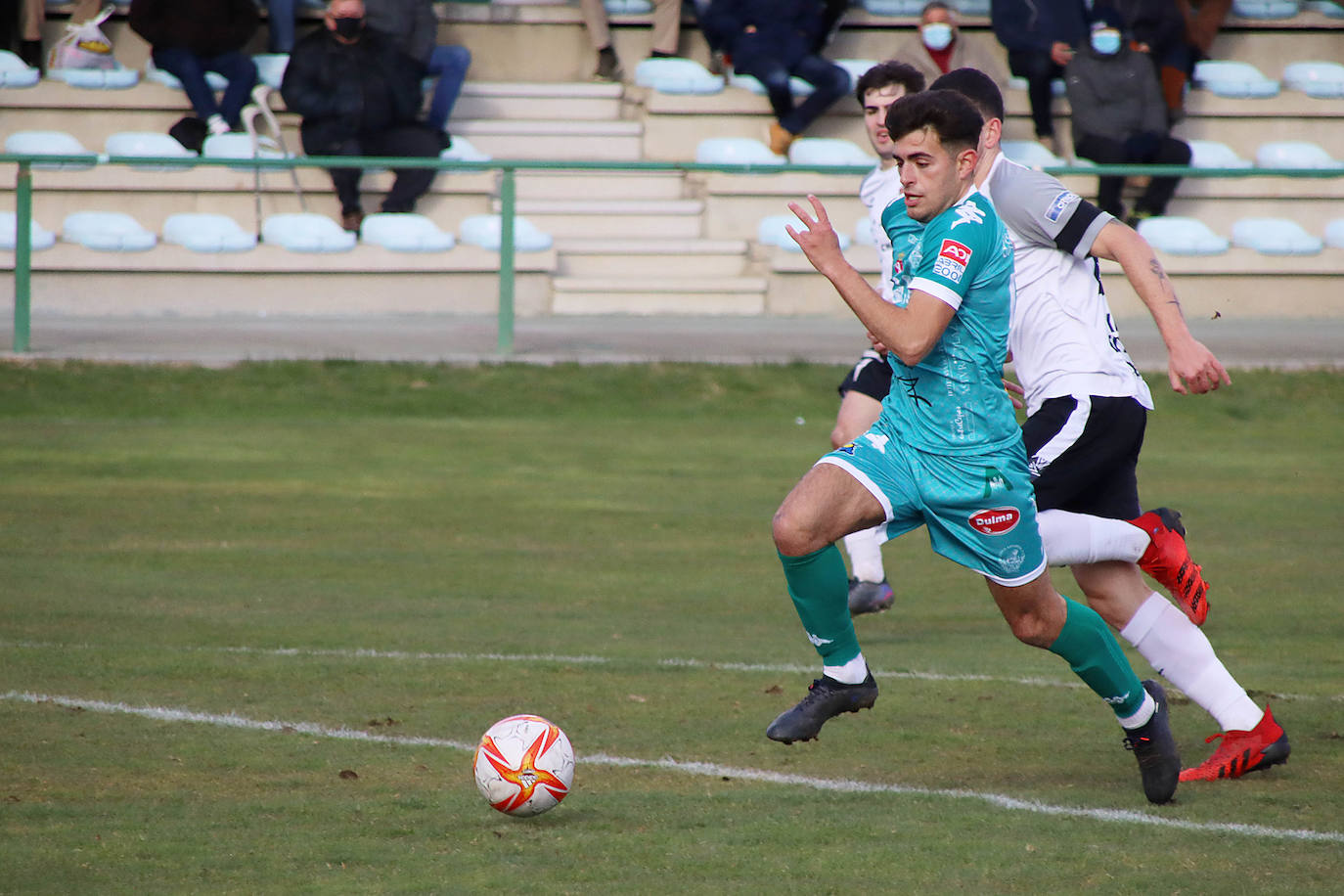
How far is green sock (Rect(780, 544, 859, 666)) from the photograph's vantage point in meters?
4.66

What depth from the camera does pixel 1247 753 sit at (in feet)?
16.1

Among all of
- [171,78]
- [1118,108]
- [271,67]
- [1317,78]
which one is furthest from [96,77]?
[1317,78]

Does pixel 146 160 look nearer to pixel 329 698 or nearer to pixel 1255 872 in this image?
pixel 329 698

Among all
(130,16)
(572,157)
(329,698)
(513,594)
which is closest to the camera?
(329,698)

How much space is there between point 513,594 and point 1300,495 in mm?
5671

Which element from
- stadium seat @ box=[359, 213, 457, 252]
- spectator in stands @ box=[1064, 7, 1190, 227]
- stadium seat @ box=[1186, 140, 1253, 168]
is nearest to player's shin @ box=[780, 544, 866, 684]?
stadium seat @ box=[359, 213, 457, 252]

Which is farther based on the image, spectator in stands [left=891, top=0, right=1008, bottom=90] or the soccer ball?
spectator in stands [left=891, top=0, right=1008, bottom=90]

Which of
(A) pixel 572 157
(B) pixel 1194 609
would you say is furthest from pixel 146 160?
(B) pixel 1194 609

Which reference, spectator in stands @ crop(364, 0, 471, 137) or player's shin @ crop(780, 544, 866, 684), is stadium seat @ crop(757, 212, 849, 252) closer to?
spectator in stands @ crop(364, 0, 471, 137)

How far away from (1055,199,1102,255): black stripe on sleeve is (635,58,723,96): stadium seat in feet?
45.5

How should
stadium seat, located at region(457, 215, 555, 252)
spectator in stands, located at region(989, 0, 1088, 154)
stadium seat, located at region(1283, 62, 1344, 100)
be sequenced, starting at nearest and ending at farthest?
stadium seat, located at region(457, 215, 555, 252)
spectator in stands, located at region(989, 0, 1088, 154)
stadium seat, located at region(1283, 62, 1344, 100)

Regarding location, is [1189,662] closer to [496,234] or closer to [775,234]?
[775,234]

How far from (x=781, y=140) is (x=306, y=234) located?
6.05 metres

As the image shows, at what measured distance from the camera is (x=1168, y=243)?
14.1 meters
